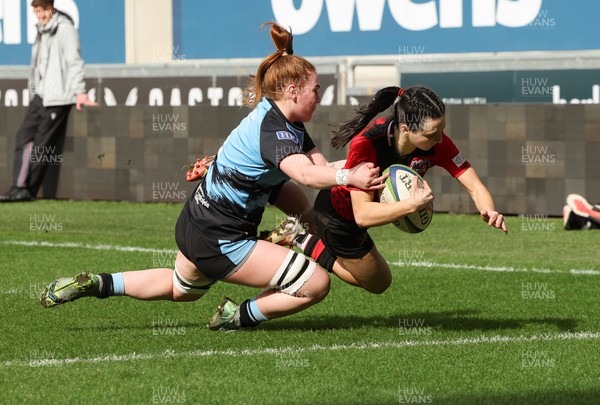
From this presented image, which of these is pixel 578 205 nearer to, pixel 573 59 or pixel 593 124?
pixel 593 124

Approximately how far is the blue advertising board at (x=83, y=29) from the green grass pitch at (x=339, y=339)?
13728 millimetres

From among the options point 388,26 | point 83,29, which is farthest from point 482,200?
point 83,29

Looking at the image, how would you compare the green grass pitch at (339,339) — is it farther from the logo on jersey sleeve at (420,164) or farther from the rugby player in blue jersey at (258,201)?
the logo on jersey sleeve at (420,164)

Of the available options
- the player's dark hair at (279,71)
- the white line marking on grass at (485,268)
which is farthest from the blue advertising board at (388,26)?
the player's dark hair at (279,71)

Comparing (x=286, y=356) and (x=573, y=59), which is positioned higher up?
(x=573, y=59)

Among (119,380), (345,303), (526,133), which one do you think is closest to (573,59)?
(526,133)

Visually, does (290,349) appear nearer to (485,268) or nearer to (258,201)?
(258,201)

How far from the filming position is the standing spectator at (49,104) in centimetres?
1842

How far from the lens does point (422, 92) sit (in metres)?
7.82

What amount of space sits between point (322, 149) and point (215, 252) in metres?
9.35

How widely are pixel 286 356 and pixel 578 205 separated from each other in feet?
26.2

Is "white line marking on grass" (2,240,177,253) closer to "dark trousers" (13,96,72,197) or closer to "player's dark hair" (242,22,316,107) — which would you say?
"dark trousers" (13,96,72,197)

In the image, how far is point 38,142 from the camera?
18469 millimetres

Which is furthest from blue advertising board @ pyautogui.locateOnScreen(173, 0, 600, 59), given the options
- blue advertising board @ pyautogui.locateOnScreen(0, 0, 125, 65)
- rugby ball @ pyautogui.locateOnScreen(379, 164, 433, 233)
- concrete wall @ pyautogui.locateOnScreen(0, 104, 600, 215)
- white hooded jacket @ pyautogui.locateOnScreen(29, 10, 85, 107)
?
rugby ball @ pyautogui.locateOnScreen(379, 164, 433, 233)
